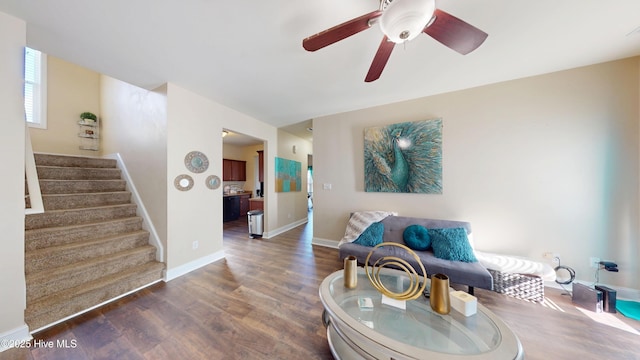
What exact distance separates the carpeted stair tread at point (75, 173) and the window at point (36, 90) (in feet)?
4.99

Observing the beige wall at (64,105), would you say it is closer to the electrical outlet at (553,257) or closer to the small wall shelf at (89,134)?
the small wall shelf at (89,134)

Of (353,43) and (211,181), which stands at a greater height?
(353,43)

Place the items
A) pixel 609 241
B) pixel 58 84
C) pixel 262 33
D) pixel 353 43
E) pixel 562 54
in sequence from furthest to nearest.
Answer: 1. pixel 58 84
2. pixel 609 241
3. pixel 562 54
4. pixel 353 43
5. pixel 262 33

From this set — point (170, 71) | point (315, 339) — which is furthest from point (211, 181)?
point (315, 339)

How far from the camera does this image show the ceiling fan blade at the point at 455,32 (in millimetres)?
1086

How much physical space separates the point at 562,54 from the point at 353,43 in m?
2.15

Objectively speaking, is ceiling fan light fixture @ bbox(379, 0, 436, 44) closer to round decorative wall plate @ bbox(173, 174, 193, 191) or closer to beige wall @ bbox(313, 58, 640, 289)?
beige wall @ bbox(313, 58, 640, 289)

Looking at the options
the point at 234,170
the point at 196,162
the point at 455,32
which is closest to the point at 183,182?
the point at 196,162

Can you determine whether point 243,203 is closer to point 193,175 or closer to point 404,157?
point 193,175

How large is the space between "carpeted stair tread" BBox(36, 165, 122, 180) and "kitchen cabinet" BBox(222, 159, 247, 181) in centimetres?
276

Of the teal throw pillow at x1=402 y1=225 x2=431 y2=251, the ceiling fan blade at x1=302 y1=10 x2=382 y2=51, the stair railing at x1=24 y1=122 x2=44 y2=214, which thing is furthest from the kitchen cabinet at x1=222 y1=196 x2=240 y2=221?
the ceiling fan blade at x1=302 y1=10 x2=382 y2=51

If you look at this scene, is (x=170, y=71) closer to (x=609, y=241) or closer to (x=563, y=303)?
(x=563, y=303)

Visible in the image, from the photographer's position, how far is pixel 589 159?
6.91 ft

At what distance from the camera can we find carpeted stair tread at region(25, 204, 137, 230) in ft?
6.94
